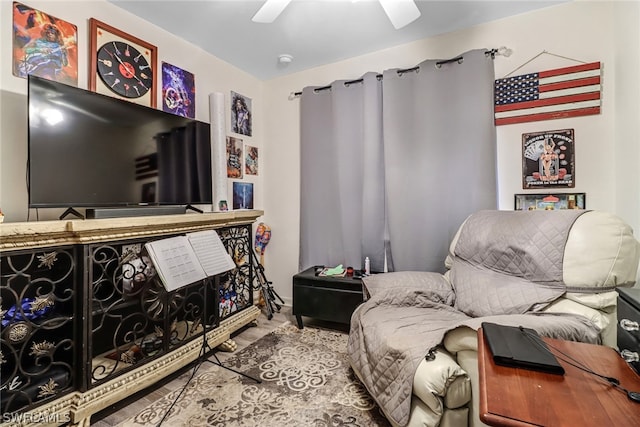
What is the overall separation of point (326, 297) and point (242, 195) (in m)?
1.39

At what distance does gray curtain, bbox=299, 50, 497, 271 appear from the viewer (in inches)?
91.6

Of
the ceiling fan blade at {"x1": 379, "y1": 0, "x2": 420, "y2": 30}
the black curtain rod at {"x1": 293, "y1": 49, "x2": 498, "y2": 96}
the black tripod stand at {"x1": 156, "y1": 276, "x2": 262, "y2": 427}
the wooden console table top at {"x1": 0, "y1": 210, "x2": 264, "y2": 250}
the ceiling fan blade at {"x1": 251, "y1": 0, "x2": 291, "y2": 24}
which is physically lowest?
the black tripod stand at {"x1": 156, "y1": 276, "x2": 262, "y2": 427}

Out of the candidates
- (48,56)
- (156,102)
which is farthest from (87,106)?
(156,102)

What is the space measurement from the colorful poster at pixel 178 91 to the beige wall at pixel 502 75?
7cm

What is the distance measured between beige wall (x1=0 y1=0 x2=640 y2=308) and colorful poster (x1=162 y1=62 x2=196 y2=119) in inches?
2.7

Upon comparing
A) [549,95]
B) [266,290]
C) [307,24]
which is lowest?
[266,290]

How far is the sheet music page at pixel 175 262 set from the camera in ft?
5.13

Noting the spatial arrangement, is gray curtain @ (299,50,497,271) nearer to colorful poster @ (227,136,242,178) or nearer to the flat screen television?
colorful poster @ (227,136,242,178)

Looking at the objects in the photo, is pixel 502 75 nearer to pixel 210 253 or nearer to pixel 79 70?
pixel 210 253

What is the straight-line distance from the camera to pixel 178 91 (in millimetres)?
2426

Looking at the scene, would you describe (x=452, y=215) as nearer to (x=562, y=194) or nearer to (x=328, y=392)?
(x=562, y=194)

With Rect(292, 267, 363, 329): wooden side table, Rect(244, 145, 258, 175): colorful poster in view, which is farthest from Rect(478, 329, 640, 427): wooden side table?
Rect(244, 145, 258, 175): colorful poster

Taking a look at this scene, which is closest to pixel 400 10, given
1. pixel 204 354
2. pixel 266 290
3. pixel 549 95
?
pixel 549 95

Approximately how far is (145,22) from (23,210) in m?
1.58
